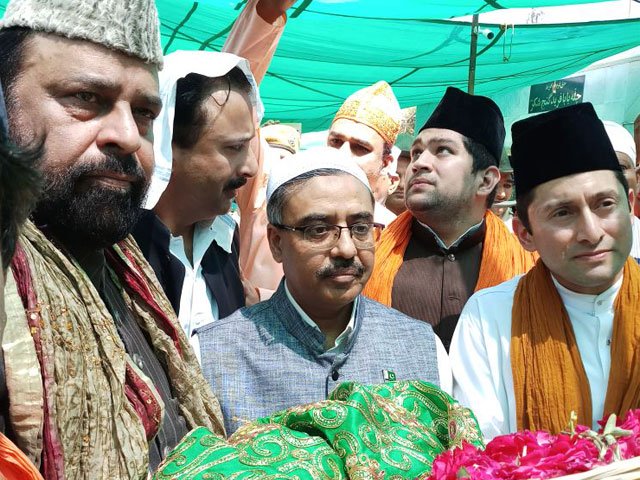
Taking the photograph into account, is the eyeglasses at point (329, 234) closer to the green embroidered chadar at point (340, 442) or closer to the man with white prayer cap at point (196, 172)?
the man with white prayer cap at point (196, 172)

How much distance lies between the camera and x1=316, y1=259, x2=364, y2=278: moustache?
8.16ft

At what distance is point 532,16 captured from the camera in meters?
8.45

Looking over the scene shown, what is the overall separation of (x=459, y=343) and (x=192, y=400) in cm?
112

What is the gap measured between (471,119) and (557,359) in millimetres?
1426

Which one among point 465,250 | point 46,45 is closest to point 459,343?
point 465,250

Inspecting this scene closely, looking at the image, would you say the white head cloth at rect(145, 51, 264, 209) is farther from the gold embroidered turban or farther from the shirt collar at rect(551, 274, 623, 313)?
the gold embroidered turban

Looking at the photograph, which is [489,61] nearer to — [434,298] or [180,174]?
[434,298]

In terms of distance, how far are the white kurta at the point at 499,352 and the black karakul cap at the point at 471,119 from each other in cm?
111

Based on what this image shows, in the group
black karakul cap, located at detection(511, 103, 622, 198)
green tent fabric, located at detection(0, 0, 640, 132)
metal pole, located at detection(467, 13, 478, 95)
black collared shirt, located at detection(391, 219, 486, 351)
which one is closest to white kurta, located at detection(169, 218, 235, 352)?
black collared shirt, located at detection(391, 219, 486, 351)

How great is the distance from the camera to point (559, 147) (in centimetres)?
272

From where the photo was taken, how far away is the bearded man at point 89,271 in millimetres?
1390

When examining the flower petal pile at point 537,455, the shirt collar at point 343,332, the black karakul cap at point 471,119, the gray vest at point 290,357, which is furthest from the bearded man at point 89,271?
the black karakul cap at point 471,119

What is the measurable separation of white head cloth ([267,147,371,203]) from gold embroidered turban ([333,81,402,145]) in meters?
1.97

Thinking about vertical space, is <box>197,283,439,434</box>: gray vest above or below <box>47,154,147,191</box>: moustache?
below
